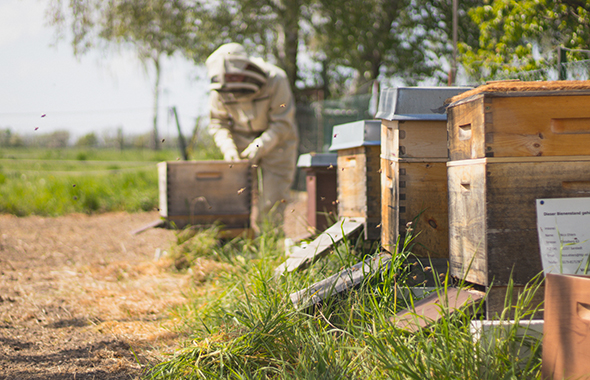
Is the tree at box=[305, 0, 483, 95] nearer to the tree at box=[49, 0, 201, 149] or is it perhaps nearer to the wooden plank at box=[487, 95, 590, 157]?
the tree at box=[49, 0, 201, 149]

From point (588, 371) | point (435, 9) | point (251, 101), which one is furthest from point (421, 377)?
point (435, 9)

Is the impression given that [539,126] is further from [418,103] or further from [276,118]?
[276,118]

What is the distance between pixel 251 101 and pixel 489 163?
11.0ft

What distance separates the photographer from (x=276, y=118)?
193 inches

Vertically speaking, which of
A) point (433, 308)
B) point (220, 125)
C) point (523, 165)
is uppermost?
point (220, 125)

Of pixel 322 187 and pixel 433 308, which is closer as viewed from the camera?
pixel 433 308

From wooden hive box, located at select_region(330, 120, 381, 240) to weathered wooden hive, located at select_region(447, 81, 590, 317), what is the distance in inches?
41.9

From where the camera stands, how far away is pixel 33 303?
10.8 feet

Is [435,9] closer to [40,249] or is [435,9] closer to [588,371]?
[40,249]

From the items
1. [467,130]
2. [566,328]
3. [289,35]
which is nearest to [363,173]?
[467,130]

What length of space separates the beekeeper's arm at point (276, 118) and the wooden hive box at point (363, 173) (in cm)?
172

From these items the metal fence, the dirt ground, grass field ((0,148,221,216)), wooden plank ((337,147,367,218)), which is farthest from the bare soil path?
the metal fence

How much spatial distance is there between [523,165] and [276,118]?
336 cm

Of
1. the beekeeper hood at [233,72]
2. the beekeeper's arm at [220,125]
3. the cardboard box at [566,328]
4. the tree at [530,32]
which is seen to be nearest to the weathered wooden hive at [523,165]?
the cardboard box at [566,328]
